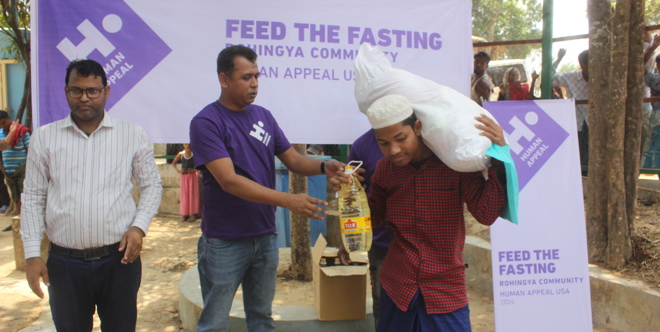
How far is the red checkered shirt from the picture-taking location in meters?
2.15

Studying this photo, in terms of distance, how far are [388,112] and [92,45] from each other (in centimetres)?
212

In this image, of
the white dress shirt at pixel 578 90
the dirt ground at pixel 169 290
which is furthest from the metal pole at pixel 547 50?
the white dress shirt at pixel 578 90

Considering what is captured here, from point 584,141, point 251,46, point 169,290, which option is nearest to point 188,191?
point 169,290

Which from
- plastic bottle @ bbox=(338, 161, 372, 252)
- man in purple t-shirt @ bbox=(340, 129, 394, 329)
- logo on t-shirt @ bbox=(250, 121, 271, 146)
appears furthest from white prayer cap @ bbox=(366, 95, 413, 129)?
logo on t-shirt @ bbox=(250, 121, 271, 146)

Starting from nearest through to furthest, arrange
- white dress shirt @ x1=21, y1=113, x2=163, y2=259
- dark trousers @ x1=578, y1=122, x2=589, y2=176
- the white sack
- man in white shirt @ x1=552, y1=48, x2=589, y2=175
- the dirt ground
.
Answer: the white sack → white dress shirt @ x1=21, y1=113, x2=163, y2=259 → the dirt ground → man in white shirt @ x1=552, y1=48, x2=589, y2=175 → dark trousers @ x1=578, y1=122, x2=589, y2=176

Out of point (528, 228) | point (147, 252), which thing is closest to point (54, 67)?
point (528, 228)

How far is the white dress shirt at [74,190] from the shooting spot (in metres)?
2.38

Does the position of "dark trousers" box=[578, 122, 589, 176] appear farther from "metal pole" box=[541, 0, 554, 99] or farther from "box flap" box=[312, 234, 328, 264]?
"box flap" box=[312, 234, 328, 264]

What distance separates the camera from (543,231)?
11.1 feet

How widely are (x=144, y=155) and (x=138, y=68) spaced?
35.0 inches

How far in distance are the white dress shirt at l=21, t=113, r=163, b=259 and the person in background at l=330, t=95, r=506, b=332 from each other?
1.11 meters

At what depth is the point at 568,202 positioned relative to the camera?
3408 millimetres

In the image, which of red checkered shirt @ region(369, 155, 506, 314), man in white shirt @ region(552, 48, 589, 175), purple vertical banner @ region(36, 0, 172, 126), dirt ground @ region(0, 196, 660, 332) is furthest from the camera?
man in white shirt @ region(552, 48, 589, 175)

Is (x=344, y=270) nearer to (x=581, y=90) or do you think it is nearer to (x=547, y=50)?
(x=547, y=50)
